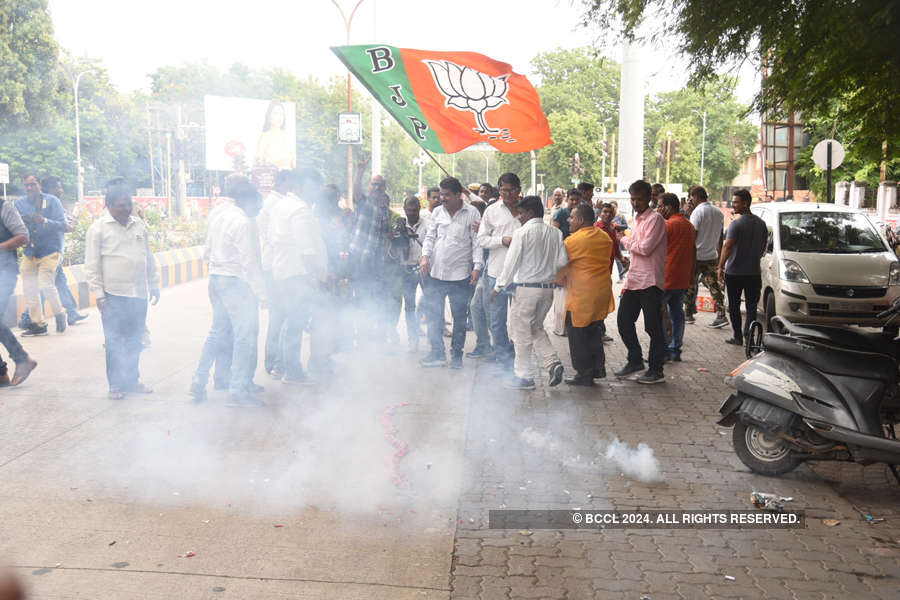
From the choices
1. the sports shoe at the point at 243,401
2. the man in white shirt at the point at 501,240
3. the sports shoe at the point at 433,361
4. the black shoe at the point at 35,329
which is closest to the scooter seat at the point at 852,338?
the man in white shirt at the point at 501,240

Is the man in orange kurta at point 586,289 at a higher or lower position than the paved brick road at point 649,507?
higher

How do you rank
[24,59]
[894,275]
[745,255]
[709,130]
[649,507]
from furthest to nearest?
[709,130]
[24,59]
[894,275]
[745,255]
[649,507]

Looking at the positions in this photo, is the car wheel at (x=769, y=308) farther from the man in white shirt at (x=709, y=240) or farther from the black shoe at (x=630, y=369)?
the black shoe at (x=630, y=369)

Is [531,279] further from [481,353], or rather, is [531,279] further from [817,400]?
[817,400]

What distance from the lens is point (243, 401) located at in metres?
6.58

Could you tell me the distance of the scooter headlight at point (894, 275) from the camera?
1001cm

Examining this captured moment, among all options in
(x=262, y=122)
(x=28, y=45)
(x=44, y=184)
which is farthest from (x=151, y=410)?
(x=262, y=122)

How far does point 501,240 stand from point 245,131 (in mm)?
40118

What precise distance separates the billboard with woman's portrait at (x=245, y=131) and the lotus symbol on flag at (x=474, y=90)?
37.3 metres

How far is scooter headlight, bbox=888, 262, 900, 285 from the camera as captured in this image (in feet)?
32.8

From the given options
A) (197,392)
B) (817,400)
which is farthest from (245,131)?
(817,400)

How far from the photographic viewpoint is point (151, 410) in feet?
20.9

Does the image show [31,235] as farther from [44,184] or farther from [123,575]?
[123,575]

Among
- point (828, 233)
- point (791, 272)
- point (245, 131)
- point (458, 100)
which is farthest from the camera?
point (245, 131)
